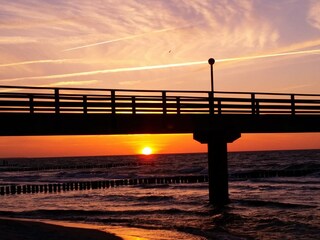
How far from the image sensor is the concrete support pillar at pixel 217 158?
97.7ft

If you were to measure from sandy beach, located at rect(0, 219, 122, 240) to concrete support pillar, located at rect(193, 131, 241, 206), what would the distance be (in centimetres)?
915

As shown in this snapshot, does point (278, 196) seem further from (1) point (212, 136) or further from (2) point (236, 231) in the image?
(2) point (236, 231)

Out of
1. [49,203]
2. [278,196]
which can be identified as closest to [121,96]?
[49,203]

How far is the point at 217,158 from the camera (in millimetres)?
29828

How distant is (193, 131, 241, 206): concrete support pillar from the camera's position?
97.7 feet

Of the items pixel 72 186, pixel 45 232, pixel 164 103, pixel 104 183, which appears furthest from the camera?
pixel 104 183

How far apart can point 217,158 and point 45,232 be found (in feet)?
37.9

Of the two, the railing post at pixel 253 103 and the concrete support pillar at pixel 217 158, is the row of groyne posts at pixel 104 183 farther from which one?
the railing post at pixel 253 103

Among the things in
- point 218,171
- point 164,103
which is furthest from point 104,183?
point 164,103

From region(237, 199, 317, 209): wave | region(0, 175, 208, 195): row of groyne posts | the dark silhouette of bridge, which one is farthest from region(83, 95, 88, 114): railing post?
region(0, 175, 208, 195): row of groyne posts

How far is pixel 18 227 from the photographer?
2331 centimetres

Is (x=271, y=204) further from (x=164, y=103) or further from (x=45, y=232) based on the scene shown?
(x=45, y=232)

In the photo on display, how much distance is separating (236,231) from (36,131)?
10236 millimetres

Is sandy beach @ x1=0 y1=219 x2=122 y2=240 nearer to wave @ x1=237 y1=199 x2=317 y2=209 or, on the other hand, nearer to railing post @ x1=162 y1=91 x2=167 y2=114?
railing post @ x1=162 y1=91 x2=167 y2=114
